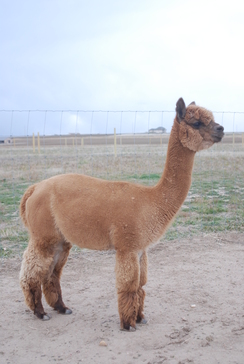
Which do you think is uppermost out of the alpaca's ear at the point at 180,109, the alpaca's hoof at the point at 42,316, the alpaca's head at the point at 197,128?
the alpaca's ear at the point at 180,109

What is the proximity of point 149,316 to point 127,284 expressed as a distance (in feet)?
2.13

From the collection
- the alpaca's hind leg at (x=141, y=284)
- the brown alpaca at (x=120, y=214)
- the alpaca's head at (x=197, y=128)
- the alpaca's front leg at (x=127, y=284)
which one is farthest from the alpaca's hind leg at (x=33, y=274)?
the alpaca's head at (x=197, y=128)

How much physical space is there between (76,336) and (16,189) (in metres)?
7.32

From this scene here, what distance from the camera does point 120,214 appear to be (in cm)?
326

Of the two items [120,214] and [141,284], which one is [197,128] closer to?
[120,214]

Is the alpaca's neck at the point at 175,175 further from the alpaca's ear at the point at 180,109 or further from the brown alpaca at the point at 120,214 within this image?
the alpaca's ear at the point at 180,109

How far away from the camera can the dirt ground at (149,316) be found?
2914 millimetres

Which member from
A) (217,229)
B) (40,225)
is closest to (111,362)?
(40,225)

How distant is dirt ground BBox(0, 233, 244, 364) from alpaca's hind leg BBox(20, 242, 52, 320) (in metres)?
0.22

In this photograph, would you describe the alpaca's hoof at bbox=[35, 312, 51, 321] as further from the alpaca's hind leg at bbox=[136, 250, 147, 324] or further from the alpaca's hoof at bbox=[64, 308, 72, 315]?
the alpaca's hind leg at bbox=[136, 250, 147, 324]

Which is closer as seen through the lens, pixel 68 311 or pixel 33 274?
pixel 33 274

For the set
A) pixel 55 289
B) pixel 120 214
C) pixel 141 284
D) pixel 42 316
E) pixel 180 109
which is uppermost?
pixel 180 109

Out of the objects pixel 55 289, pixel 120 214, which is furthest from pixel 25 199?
pixel 120 214

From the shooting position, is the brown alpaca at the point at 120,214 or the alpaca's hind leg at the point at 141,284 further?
the alpaca's hind leg at the point at 141,284
